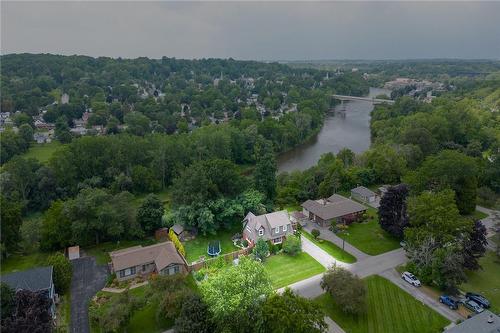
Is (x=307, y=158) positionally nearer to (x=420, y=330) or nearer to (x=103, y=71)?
(x=420, y=330)

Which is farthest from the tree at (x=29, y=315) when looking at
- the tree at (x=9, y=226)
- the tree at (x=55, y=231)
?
the tree at (x=9, y=226)

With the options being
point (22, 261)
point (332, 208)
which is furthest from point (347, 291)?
point (22, 261)

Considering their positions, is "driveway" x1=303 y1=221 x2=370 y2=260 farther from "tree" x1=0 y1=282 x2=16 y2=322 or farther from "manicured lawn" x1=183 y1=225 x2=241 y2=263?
"tree" x1=0 y1=282 x2=16 y2=322

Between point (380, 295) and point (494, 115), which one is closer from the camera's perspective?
point (380, 295)

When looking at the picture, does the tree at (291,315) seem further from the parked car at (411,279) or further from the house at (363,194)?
the house at (363,194)

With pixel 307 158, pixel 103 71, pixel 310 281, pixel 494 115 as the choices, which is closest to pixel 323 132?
pixel 307 158
